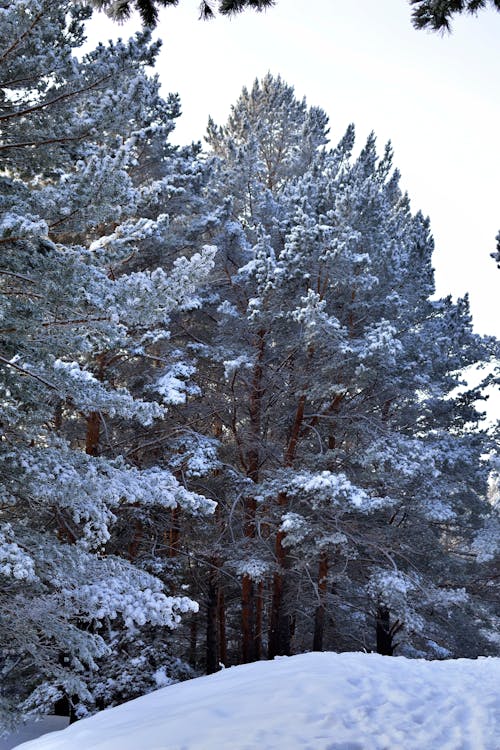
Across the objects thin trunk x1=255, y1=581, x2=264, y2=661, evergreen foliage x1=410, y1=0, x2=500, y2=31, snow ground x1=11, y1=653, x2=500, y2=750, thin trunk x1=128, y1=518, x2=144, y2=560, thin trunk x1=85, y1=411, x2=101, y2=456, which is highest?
evergreen foliage x1=410, y1=0, x2=500, y2=31

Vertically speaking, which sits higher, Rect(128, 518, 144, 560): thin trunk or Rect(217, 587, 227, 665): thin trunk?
Rect(128, 518, 144, 560): thin trunk

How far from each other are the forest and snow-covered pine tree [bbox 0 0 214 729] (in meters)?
0.03

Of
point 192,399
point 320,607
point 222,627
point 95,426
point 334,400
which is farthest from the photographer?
point 222,627

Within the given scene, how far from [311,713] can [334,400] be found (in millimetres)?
9838

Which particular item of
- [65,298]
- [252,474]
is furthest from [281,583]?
[65,298]

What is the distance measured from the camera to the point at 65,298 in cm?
655

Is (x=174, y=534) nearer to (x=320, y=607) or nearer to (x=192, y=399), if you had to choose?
(x=192, y=399)

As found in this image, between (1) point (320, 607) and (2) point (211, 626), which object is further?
(2) point (211, 626)

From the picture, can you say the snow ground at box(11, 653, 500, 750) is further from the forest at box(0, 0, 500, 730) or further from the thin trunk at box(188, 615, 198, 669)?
A: the thin trunk at box(188, 615, 198, 669)

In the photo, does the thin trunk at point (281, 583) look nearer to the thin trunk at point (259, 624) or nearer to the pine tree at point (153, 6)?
the thin trunk at point (259, 624)

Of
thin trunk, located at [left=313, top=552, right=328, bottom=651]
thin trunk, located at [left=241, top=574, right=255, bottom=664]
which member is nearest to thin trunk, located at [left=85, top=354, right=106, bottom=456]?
thin trunk, located at [left=241, top=574, right=255, bottom=664]

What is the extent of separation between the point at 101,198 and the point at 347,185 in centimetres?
697

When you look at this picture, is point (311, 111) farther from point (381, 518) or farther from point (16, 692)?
point (16, 692)

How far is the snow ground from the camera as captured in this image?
13.2 ft
